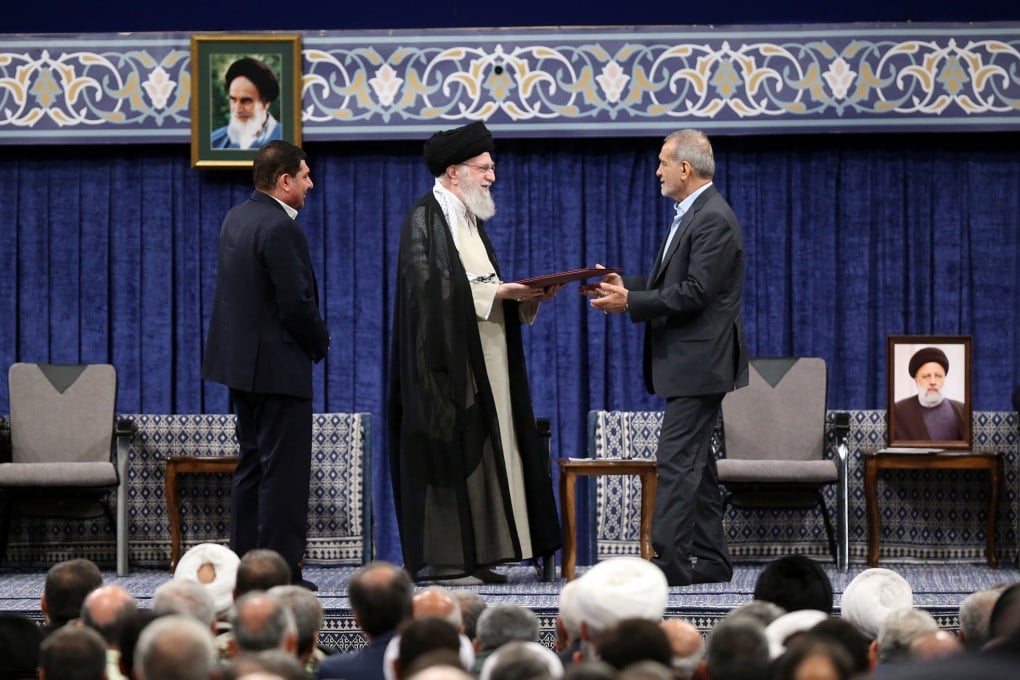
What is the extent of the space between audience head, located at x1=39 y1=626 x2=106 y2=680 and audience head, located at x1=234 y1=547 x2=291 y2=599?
2.59 ft

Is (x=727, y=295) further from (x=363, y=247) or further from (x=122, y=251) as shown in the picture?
(x=122, y=251)

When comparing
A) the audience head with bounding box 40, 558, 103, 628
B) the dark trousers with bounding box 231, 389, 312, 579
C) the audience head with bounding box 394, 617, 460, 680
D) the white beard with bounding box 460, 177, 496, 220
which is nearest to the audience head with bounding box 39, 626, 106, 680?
the audience head with bounding box 394, 617, 460, 680

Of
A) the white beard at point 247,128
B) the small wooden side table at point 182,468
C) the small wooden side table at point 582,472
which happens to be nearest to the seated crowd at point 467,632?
the small wooden side table at point 582,472

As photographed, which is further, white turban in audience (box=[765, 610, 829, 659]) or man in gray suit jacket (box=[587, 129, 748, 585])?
man in gray suit jacket (box=[587, 129, 748, 585])

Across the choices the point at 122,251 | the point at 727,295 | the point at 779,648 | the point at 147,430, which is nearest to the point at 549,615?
the point at 727,295

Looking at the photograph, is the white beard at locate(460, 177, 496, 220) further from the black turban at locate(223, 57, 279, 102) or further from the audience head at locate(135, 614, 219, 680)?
the audience head at locate(135, 614, 219, 680)

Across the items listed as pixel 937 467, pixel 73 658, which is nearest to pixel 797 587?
pixel 73 658

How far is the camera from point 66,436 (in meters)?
6.96

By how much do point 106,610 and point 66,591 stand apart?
0.41 metres

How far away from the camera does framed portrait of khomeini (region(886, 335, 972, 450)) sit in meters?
6.83

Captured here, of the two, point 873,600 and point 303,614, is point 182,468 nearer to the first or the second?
point 303,614

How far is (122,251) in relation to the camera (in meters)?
8.00

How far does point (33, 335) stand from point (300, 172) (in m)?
3.20

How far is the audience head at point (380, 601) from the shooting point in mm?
2965
